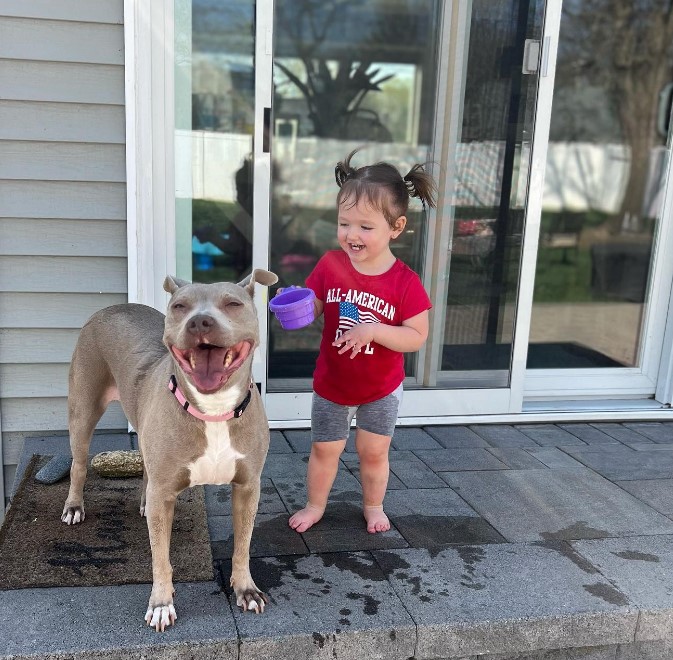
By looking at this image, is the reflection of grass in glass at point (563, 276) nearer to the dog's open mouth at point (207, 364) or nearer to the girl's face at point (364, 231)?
the girl's face at point (364, 231)

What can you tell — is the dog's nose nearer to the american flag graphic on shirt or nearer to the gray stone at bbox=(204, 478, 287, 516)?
the american flag graphic on shirt

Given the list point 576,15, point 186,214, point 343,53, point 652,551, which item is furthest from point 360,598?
point 576,15

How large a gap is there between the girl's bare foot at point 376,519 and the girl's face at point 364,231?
116 cm

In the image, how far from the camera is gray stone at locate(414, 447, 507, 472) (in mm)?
3939

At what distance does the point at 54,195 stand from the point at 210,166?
3.04 ft

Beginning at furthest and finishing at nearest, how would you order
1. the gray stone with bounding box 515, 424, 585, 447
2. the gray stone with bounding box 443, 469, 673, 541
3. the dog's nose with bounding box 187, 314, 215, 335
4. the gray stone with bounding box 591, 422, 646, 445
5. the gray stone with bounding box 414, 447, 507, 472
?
1. the gray stone with bounding box 591, 422, 646, 445
2. the gray stone with bounding box 515, 424, 585, 447
3. the gray stone with bounding box 414, 447, 507, 472
4. the gray stone with bounding box 443, 469, 673, 541
5. the dog's nose with bounding box 187, 314, 215, 335

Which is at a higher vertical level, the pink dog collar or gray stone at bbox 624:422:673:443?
the pink dog collar

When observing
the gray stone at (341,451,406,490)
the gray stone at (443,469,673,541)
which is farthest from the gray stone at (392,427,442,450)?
the gray stone at (443,469,673,541)

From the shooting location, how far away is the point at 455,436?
14.5ft

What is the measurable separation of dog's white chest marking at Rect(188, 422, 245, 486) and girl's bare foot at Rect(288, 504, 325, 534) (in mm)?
790

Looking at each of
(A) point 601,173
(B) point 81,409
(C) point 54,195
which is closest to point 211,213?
(C) point 54,195

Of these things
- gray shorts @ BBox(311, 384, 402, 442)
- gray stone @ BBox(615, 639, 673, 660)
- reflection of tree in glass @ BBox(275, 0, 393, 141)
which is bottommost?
gray stone @ BBox(615, 639, 673, 660)

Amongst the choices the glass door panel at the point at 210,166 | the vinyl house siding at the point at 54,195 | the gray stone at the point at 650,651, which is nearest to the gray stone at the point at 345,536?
the gray stone at the point at 650,651

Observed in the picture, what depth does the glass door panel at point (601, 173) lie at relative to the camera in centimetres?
770
